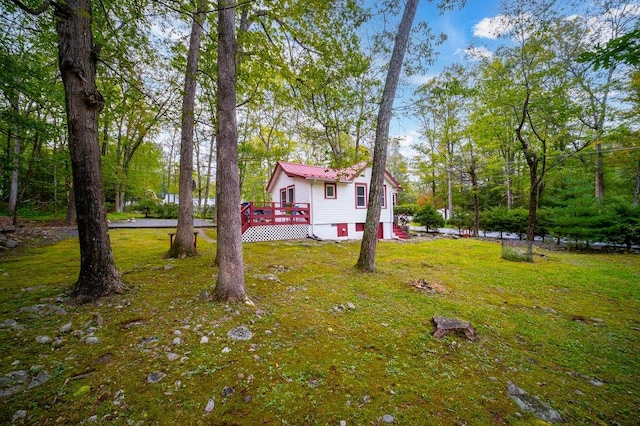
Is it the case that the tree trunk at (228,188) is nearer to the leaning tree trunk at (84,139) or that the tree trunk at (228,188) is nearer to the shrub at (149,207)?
the leaning tree trunk at (84,139)

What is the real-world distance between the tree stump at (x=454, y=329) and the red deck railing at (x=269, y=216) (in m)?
9.37

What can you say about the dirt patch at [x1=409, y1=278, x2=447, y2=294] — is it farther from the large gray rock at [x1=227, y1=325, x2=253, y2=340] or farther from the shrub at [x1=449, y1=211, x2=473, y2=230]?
the shrub at [x1=449, y1=211, x2=473, y2=230]

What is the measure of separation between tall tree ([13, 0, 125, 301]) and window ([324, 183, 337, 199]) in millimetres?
10686

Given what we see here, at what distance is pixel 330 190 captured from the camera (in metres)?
13.9

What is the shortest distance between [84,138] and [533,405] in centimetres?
632

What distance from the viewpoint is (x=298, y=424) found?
5.68 ft

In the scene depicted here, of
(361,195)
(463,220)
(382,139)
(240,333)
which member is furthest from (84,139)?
(463,220)

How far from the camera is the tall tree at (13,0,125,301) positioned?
354cm

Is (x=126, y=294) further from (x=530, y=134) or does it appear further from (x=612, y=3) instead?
(x=612, y=3)

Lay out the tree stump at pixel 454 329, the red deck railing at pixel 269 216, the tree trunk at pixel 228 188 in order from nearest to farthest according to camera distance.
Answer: the tree stump at pixel 454 329 → the tree trunk at pixel 228 188 → the red deck railing at pixel 269 216

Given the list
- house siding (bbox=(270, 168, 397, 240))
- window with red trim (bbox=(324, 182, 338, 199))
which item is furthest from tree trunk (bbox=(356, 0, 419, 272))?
window with red trim (bbox=(324, 182, 338, 199))

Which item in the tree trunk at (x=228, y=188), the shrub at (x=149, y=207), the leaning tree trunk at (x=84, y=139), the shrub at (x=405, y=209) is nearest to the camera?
the leaning tree trunk at (x=84, y=139)

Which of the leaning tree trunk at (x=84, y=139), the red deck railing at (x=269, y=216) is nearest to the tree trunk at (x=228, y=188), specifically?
the leaning tree trunk at (x=84, y=139)

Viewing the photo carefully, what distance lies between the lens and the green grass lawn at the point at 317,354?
6.13 feet
